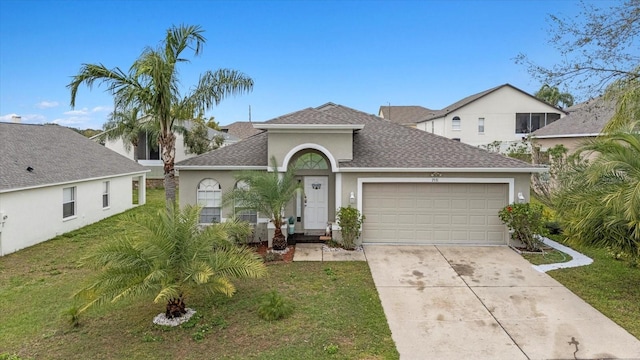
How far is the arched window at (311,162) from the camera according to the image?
13.5 metres

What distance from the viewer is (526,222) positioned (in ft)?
39.1

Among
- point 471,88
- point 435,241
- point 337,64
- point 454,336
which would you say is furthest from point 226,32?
point 471,88

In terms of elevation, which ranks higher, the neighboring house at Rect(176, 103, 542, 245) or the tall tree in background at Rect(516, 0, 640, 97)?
the tall tree in background at Rect(516, 0, 640, 97)

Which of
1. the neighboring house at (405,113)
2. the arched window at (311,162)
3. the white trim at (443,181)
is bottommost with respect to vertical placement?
the white trim at (443,181)

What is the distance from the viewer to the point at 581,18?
9.68 meters

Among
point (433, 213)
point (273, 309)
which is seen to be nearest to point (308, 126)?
point (433, 213)

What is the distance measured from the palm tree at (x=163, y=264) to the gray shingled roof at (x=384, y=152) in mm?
6087

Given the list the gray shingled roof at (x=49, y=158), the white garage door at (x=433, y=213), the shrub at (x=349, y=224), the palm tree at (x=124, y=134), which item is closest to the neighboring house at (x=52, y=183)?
the gray shingled roof at (x=49, y=158)

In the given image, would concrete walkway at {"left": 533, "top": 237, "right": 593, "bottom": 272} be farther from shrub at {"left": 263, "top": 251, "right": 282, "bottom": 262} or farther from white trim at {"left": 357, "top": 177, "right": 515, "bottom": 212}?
shrub at {"left": 263, "top": 251, "right": 282, "bottom": 262}

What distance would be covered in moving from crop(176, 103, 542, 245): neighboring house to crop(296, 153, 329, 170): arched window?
0.11 feet

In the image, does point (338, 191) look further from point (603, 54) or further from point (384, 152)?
point (603, 54)

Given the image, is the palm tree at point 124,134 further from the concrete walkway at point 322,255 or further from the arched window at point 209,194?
the concrete walkway at point 322,255

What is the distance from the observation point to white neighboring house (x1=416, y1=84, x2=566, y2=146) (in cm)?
3612

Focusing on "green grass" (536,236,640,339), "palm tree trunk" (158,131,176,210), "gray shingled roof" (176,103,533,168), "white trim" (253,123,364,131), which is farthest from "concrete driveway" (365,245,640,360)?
"palm tree trunk" (158,131,176,210)
